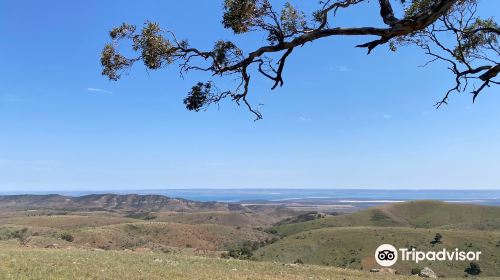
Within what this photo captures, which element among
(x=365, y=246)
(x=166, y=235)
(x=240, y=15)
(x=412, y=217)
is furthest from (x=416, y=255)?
(x=412, y=217)

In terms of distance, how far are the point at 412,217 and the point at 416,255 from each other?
88.3 meters

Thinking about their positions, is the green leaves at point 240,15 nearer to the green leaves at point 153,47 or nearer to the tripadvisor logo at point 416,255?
the green leaves at point 153,47

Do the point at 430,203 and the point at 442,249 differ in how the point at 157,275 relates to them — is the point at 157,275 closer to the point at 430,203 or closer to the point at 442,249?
the point at 442,249

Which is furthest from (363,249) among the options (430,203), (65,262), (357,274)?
(430,203)

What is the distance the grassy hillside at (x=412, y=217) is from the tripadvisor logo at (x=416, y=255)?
5784cm

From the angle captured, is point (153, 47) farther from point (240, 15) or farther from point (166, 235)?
point (166, 235)

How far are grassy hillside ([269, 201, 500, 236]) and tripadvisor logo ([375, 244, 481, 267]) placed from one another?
190ft

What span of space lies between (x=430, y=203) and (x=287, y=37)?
175 meters

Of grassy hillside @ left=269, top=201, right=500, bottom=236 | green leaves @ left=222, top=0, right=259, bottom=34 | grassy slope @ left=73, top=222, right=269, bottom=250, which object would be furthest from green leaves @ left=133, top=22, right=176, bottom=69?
grassy hillside @ left=269, top=201, right=500, bottom=236

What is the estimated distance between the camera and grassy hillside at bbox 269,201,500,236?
5866 inches

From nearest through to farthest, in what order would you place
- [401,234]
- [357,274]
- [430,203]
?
[357,274] → [401,234] → [430,203]

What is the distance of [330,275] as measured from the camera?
31.0 m

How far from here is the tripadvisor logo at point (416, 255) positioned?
249 ft

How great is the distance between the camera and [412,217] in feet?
551
